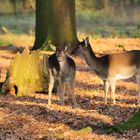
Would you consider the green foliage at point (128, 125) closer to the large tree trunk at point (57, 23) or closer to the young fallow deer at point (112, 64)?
the young fallow deer at point (112, 64)

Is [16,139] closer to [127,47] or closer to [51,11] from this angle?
[51,11]

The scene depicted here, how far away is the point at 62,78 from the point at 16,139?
2785 millimetres

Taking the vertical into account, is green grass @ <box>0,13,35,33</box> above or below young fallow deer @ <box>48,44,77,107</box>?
below

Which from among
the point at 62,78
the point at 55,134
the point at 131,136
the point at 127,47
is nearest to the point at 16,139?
the point at 55,134

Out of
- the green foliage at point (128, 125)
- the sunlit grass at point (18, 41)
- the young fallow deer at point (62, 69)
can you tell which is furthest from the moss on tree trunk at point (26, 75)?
the sunlit grass at point (18, 41)

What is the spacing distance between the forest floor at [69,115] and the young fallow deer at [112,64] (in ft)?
1.75

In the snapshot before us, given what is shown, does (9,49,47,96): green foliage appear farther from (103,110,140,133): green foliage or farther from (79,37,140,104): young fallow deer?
(103,110,140,133): green foliage

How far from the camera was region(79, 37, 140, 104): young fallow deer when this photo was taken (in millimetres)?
12070

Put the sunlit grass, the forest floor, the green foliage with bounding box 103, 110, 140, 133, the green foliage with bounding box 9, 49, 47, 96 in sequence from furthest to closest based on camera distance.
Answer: the sunlit grass < the green foliage with bounding box 9, 49, 47, 96 < the green foliage with bounding box 103, 110, 140, 133 < the forest floor

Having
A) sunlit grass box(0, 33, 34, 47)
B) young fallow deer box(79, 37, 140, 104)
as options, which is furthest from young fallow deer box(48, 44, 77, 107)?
sunlit grass box(0, 33, 34, 47)

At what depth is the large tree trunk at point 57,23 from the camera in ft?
61.3

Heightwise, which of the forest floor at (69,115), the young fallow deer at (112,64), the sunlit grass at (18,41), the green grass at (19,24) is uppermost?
the young fallow deer at (112,64)

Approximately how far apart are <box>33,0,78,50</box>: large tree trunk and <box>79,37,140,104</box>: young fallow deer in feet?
20.9

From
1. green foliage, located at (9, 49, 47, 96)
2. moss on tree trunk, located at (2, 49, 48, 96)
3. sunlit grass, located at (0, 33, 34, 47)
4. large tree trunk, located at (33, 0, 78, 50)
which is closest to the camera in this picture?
moss on tree trunk, located at (2, 49, 48, 96)
